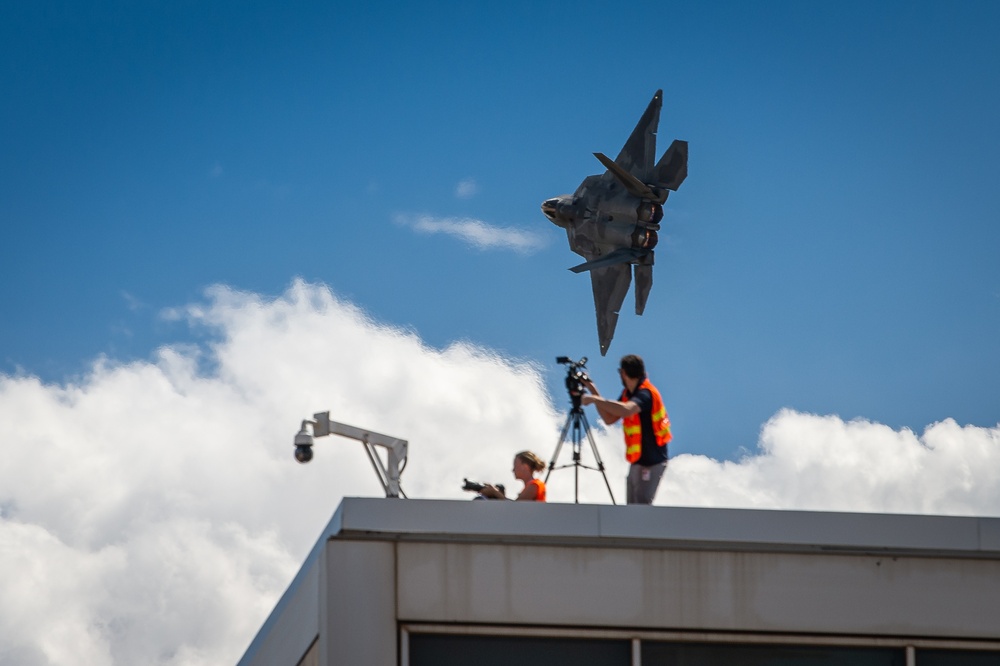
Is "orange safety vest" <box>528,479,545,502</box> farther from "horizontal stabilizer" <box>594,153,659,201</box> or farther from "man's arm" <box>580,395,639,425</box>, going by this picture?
"horizontal stabilizer" <box>594,153,659,201</box>

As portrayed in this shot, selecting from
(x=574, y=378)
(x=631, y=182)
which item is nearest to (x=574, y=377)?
(x=574, y=378)

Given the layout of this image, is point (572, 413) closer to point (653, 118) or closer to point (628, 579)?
point (628, 579)

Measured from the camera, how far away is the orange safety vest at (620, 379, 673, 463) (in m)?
15.0

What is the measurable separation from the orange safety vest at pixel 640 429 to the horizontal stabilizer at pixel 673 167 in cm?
860

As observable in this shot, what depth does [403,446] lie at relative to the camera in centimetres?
1634

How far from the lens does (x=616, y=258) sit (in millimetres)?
24062

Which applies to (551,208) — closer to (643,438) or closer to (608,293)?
A: (608,293)

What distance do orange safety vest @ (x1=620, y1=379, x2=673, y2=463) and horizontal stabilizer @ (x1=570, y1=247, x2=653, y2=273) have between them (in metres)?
8.87

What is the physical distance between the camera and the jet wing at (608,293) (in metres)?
24.3

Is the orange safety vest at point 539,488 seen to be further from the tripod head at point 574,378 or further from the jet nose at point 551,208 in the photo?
the jet nose at point 551,208

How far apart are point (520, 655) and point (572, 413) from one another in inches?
146

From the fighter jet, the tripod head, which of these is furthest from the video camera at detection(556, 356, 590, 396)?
the fighter jet

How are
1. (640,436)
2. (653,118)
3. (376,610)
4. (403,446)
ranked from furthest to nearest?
(653,118)
(403,446)
(640,436)
(376,610)

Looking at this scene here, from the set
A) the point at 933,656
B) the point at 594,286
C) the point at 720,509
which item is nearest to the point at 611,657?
the point at 720,509
